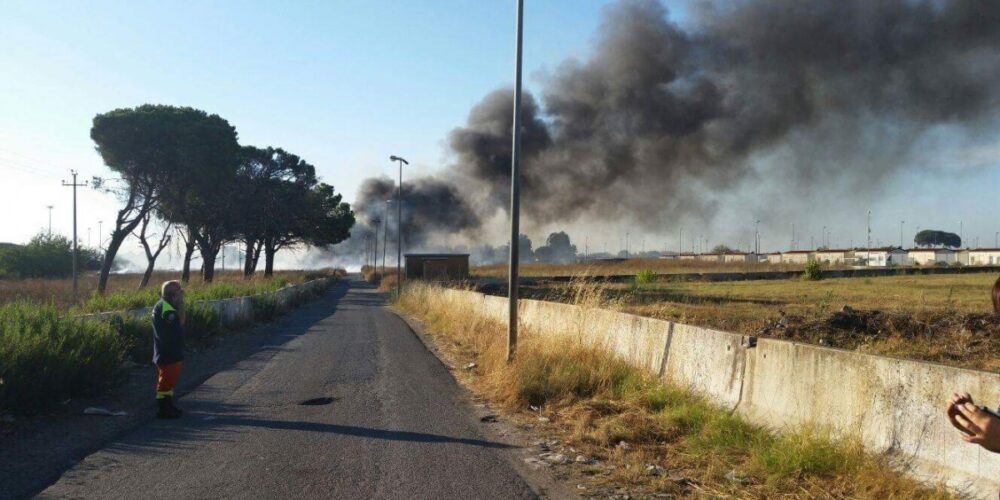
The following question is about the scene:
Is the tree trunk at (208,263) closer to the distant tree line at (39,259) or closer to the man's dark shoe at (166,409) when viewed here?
the distant tree line at (39,259)

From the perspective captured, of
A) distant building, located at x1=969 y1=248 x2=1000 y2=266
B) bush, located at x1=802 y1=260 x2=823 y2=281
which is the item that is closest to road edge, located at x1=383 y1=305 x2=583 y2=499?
bush, located at x1=802 y1=260 x2=823 y2=281

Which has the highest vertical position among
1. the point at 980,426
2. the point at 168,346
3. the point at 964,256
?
the point at 964,256

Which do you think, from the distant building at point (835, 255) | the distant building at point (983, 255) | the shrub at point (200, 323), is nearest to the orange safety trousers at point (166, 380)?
the shrub at point (200, 323)

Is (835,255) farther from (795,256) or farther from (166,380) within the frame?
(166,380)

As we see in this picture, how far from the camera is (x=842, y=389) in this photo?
5.34 metres

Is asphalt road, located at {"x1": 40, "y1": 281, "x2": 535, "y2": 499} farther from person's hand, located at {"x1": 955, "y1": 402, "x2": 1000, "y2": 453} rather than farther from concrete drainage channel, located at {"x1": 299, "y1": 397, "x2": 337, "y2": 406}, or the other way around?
person's hand, located at {"x1": 955, "y1": 402, "x2": 1000, "y2": 453}

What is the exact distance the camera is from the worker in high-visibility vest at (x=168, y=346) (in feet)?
24.3

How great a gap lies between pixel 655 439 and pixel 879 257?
314 ft

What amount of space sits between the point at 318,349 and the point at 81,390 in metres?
5.90

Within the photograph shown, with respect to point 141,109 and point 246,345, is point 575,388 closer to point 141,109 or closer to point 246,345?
point 246,345

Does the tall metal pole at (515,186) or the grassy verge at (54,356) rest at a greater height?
the tall metal pole at (515,186)

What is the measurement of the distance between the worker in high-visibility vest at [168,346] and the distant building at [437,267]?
39791 mm

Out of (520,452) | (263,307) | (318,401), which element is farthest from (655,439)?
(263,307)

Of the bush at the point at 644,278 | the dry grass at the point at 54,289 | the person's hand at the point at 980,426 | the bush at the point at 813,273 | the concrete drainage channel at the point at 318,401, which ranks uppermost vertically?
the bush at the point at 813,273
